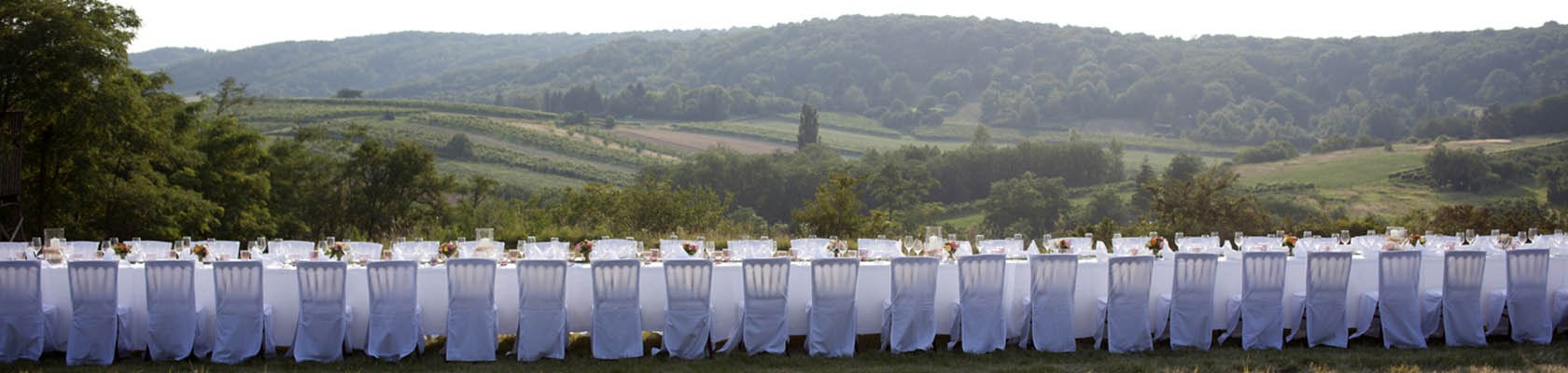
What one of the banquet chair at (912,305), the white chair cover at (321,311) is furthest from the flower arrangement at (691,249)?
the white chair cover at (321,311)

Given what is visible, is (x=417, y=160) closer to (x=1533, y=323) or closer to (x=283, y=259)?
(x=283, y=259)

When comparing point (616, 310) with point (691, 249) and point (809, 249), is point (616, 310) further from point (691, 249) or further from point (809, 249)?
point (809, 249)

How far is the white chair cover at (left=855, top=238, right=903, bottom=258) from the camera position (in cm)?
736

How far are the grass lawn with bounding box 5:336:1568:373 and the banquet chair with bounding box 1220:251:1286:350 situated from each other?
115 millimetres

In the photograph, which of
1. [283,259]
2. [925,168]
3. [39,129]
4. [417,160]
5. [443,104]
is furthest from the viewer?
[443,104]

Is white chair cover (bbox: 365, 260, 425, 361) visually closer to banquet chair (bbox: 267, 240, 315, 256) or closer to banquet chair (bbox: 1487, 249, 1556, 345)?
banquet chair (bbox: 267, 240, 315, 256)

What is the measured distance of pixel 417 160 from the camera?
25438 mm

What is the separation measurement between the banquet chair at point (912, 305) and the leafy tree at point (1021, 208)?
3600 centimetres

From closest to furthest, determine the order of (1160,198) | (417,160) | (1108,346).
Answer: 1. (1108,346)
2. (1160,198)
3. (417,160)

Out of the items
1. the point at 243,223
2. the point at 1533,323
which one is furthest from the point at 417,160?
the point at 1533,323

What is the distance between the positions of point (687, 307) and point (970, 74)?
61.6m

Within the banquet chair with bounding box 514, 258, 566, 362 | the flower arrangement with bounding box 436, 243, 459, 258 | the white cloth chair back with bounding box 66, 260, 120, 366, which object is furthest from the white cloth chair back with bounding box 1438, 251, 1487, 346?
the white cloth chair back with bounding box 66, 260, 120, 366

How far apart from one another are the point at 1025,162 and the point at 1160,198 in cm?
3407

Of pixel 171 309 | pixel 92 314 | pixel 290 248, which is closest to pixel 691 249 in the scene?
pixel 290 248
